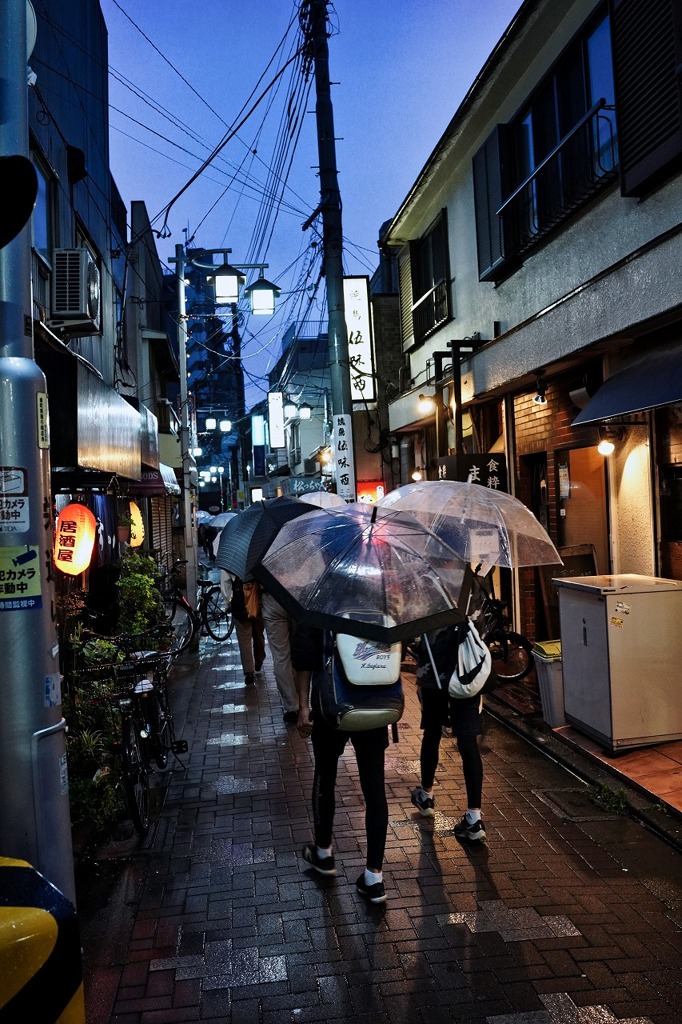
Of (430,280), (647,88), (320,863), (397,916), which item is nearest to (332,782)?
(320,863)

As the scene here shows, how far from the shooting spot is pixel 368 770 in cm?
489

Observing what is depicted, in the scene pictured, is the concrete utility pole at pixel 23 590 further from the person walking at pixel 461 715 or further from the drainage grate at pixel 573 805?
the drainage grate at pixel 573 805

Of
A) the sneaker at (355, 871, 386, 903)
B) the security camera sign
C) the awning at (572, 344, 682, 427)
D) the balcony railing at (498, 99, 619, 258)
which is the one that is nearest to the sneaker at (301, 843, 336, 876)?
the sneaker at (355, 871, 386, 903)

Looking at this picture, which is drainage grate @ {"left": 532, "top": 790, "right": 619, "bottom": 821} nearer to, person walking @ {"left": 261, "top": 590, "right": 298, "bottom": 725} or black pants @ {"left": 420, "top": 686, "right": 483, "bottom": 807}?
black pants @ {"left": 420, "top": 686, "right": 483, "bottom": 807}

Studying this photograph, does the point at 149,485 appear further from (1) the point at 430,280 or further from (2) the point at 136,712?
(2) the point at 136,712

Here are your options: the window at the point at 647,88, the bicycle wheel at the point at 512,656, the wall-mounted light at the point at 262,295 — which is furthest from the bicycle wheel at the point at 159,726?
the wall-mounted light at the point at 262,295

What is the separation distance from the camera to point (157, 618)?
37.5 ft

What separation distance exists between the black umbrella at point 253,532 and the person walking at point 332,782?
152 inches

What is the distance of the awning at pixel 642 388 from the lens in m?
6.44

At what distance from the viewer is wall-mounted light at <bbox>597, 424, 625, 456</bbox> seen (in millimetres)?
8812

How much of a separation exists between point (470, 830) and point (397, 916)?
1.17m

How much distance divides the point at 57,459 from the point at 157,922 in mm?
3689

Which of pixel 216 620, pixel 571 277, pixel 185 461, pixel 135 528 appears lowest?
pixel 216 620

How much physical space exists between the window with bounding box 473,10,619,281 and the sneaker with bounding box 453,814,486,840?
6787 millimetres
